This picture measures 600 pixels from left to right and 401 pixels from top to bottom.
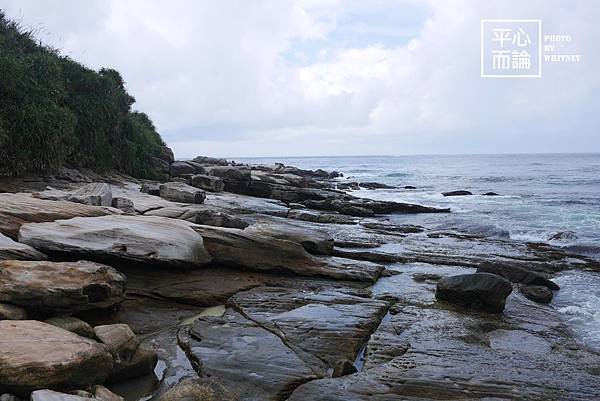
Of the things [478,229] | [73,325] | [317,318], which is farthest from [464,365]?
[478,229]

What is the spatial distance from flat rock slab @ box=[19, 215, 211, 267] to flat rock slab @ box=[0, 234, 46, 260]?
27 centimetres

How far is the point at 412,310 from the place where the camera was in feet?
25.5

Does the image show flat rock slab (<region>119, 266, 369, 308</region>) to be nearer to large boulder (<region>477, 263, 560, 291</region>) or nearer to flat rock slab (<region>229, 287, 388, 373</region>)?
flat rock slab (<region>229, 287, 388, 373</region>)

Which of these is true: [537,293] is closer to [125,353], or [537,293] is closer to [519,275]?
[519,275]

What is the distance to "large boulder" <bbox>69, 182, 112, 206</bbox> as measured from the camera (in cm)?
990

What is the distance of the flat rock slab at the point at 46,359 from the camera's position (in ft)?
12.4

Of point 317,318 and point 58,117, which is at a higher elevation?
point 58,117

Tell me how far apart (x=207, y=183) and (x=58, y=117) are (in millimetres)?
8868

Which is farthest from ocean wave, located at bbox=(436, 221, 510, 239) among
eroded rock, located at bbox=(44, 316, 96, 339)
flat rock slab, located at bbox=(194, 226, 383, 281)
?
eroded rock, located at bbox=(44, 316, 96, 339)

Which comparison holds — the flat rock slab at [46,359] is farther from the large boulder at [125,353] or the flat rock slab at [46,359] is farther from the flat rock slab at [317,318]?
the flat rock slab at [317,318]

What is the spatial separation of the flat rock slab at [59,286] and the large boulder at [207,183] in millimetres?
17259

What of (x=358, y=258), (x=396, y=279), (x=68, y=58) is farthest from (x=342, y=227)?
(x=68, y=58)

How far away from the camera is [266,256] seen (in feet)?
29.9

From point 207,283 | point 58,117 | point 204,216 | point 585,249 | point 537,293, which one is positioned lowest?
point 585,249
